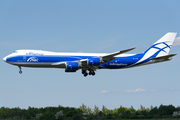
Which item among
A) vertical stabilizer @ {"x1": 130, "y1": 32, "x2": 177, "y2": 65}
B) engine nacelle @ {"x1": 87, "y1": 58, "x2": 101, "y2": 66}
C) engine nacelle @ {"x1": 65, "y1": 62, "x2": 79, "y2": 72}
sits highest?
vertical stabilizer @ {"x1": 130, "y1": 32, "x2": 177, "y2": 65}

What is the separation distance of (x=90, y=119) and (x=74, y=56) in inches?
895

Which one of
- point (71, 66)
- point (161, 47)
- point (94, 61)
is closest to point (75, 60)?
point (71, 66)

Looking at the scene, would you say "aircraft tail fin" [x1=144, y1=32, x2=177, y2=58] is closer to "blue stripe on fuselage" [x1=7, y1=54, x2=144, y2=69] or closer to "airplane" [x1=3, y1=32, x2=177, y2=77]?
"airplane" [x1=3, y1=32, x2=177, y2=77]

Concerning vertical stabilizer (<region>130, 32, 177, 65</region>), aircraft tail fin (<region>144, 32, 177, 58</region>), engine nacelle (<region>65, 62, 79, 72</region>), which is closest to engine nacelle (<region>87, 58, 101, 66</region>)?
engine nacelle (<region>65, 62, 79, 72</region>)

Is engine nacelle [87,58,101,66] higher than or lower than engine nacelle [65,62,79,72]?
higher

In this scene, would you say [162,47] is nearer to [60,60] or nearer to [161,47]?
[161,47]

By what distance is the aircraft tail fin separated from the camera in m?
47.6

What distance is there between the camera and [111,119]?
190 feet

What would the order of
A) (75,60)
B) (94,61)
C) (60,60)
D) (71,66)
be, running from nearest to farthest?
(71,66) < (94,61) < (60,60) < (75,60)

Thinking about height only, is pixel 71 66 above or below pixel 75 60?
below

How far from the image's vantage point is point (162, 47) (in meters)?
48.5

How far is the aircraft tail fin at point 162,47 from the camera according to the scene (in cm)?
4759

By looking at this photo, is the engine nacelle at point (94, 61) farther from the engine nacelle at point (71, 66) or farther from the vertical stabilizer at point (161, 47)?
the vertical stabilizer at point (161, 47)

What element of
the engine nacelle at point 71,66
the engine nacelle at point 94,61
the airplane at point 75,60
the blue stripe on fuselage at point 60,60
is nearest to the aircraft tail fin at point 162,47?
the airplane at point 75,60
